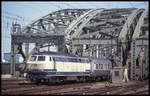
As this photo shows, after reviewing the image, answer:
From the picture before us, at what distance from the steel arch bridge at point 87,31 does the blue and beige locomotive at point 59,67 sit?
9.08 meters

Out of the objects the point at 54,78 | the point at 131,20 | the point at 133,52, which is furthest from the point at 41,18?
the point at 54,78

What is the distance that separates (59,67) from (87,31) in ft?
86.9

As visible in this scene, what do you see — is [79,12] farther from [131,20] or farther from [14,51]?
[14,51]

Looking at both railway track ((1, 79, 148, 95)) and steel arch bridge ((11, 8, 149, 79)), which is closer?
railway track ((1, 79, 148, 95))

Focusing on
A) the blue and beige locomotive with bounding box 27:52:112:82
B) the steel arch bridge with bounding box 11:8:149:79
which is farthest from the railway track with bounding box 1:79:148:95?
the steel arch bridge with bounding box 11:8:149:79

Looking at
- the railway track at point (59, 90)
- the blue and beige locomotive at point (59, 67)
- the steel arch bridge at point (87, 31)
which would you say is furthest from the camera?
the steel arch bridge at point (87, 31)

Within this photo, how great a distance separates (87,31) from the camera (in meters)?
58.4

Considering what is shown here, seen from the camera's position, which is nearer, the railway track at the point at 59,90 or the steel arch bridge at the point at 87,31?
the railway track at the point at 59,90

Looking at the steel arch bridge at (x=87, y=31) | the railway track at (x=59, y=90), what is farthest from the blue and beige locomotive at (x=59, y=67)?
the steel arch bridge at (x=87, y=31)

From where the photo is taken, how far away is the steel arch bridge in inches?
1975

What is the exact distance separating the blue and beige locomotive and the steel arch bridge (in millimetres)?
9084

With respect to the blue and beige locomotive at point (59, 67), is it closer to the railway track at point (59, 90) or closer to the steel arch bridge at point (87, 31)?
the railway track at point (59, 90)

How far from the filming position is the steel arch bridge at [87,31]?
1975 inches

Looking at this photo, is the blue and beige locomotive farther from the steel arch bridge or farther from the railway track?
the steel arch bridge
